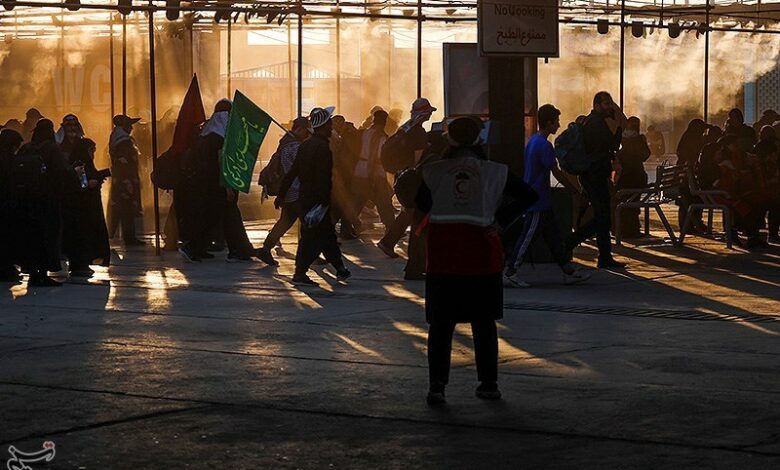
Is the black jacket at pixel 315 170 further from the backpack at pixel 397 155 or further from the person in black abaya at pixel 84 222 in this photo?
the person in black abaya at pixel 84 222

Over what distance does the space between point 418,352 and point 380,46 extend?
62.2 feet

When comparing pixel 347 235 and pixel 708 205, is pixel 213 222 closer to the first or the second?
pixel 347 235

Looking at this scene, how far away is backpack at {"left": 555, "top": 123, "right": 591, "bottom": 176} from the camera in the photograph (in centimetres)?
1510

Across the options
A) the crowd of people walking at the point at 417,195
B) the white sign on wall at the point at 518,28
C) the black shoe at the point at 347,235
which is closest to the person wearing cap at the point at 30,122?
the crowd of people walking at the point at 417,195

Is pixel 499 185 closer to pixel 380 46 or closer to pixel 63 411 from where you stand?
pixel 63 411

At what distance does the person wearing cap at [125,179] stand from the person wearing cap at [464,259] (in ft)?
39.4

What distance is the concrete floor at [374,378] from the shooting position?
266 inches

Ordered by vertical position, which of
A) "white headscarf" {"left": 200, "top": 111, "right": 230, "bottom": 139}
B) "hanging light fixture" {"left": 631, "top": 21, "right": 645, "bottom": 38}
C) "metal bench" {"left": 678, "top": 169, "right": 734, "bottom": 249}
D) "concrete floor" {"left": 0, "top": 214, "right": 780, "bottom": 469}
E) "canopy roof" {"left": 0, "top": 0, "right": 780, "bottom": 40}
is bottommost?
"concrete floor" {"left": 0, "top": 214, "right": 780, "bottom": 469}

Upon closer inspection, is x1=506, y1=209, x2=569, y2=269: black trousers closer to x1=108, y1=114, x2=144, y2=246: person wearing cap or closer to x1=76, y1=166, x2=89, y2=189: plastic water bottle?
x1=76, y1=166, x2=89, y2=189: plastic water bottle

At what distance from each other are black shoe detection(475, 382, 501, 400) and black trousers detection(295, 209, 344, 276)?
260 inches

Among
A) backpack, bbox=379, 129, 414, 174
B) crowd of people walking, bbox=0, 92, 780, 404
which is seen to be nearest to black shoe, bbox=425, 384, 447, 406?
crowd of people walking, bbox=0, 92, 780, 404

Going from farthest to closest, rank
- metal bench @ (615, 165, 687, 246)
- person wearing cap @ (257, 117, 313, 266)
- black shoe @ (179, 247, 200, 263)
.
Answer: metal bench @ (615, 165, 687, 246) < black shoe @ (179, 247, 200, 263) < person wearing cap @ (257, 117, 313, 266)

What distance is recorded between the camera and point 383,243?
684 inches

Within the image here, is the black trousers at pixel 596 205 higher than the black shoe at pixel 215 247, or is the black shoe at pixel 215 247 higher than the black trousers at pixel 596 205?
the black trousers at pixel 596 205
